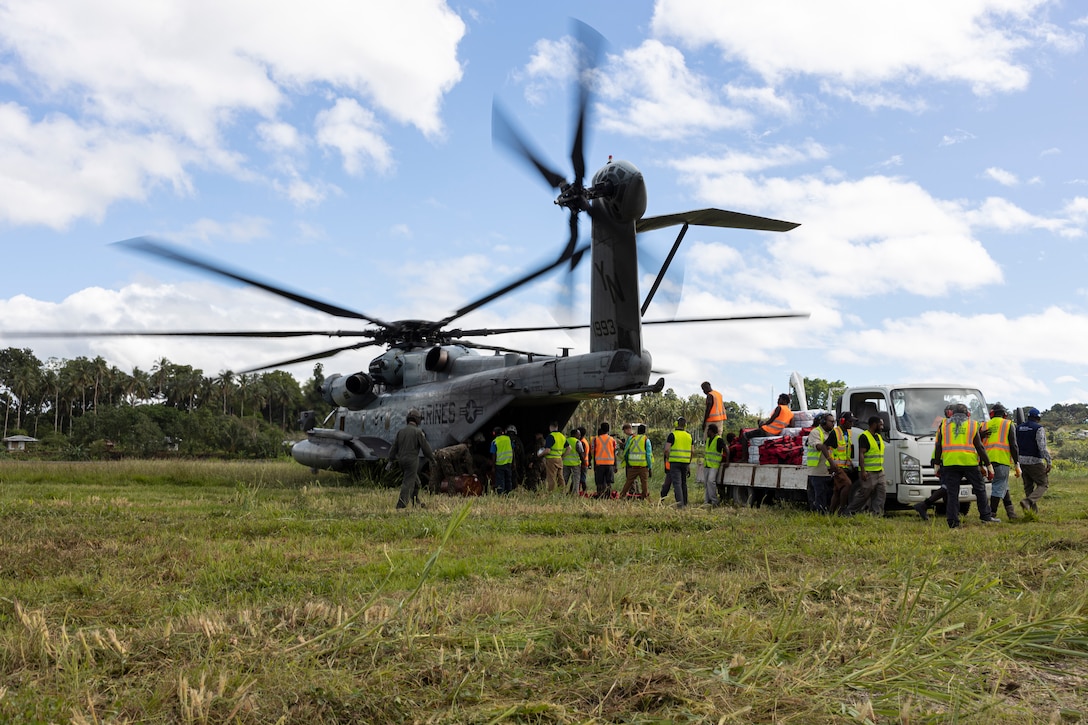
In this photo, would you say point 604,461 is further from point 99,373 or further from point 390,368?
point 99,373

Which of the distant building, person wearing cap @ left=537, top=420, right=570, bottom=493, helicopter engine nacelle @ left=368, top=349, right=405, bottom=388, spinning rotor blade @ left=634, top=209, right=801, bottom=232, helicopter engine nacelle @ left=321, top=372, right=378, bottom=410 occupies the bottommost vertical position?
the distant building

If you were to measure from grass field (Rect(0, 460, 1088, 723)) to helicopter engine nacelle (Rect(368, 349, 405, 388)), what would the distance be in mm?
9747

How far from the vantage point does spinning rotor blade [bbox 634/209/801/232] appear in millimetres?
11930

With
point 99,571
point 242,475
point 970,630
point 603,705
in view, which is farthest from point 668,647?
point 242,475

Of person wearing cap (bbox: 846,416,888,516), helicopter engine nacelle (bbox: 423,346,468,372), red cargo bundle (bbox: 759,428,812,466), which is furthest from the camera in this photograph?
helicopter engine nacelle (bbox: 423,346,468,372)

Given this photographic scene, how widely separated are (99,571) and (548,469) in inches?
385

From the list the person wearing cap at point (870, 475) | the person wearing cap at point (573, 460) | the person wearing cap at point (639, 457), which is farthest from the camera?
the person wearing cap at point (573, 460)

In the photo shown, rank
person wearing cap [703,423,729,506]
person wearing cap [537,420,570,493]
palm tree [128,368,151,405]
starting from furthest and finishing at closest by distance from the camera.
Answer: palm tree [128,368,151,405], person wearing cap [537,420,570,493], person wearing cap [703,423,729,506]

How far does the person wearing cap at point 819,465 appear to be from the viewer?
36.3 ft

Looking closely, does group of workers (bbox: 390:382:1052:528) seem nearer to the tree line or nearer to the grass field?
the grass field

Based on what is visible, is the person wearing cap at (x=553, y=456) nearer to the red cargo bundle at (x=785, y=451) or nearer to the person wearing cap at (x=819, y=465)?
the red cargo bundle at (x=785, y=451)

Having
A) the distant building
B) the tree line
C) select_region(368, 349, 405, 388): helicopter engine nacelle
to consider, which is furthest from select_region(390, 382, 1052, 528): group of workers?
the distant building

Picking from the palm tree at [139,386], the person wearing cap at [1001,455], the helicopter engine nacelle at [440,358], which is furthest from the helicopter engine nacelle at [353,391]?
the palm tree at [139,386]

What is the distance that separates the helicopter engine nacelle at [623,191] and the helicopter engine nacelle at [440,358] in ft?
20.4
